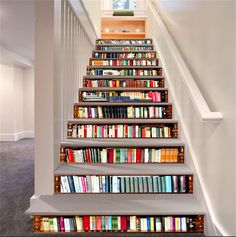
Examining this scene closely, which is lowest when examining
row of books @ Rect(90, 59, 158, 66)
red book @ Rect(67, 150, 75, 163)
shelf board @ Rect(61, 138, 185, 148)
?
red book @ Rect(67, 150, 75, 163)

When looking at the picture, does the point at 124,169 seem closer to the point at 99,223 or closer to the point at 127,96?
the point at 99,223

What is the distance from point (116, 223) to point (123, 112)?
1.34 metres

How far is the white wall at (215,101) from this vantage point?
143cm

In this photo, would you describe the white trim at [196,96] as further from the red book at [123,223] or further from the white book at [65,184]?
the white book at [65,184]

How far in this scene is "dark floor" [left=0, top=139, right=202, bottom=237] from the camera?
72.3 inches

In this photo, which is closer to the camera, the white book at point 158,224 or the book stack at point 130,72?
the white book at point 158,224

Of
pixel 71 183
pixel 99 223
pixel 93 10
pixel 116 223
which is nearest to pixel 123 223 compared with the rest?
pixel 116 223

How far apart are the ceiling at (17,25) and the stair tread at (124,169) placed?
2.01 meters

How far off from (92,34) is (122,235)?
3629 mm

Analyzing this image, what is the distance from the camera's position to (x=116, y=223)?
172cm

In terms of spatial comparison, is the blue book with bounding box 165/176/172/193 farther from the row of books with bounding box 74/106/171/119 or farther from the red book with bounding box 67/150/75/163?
the row of books with bounding box 74/106/171/119

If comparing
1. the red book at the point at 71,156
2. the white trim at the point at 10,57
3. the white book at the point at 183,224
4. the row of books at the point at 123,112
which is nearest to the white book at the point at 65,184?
the red book at the point at 71,156

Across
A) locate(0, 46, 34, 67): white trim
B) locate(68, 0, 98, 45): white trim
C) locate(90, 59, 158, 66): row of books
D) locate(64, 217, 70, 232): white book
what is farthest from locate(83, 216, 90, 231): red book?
locate(0, 46, 34, 67): white trim

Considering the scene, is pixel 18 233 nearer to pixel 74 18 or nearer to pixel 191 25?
pixel 191 25
